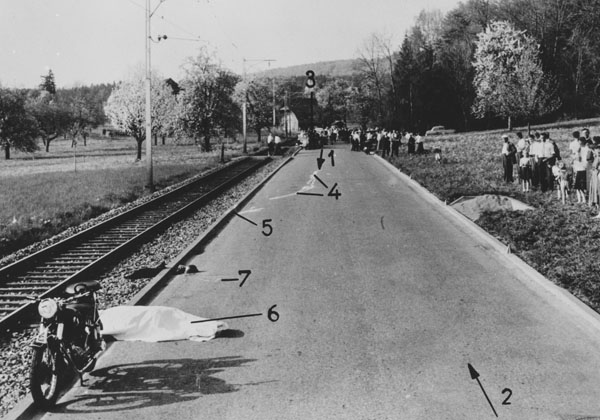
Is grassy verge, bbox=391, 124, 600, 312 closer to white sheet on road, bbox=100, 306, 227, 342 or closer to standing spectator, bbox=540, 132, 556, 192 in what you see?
standing spectator, bbox=540, 132, 556, 192

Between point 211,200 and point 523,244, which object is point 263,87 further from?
point 523,244

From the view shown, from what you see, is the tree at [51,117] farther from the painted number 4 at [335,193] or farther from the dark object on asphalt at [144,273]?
the dark object on asphalt at [144,273]

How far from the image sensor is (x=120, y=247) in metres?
13.6

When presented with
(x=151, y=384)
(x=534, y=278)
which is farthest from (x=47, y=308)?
(x=534, y=278)

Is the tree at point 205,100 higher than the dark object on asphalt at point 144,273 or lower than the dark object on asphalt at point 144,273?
higher

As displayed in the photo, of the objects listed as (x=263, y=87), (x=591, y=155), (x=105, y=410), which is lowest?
(x=105, y=410)

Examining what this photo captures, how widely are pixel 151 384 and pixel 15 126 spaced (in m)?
67.9

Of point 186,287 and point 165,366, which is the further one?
point 186,287

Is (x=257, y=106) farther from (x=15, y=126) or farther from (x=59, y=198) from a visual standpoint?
(x=59, y=198)

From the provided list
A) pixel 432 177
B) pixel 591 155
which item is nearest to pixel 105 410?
Answer: pixel 591 155

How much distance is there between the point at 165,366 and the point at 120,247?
7191 millimetres

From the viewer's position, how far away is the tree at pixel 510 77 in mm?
52812

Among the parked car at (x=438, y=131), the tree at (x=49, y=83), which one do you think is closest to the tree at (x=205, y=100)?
the parked car at (x=438, y=131)

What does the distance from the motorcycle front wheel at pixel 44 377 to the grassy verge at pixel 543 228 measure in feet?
23.6
